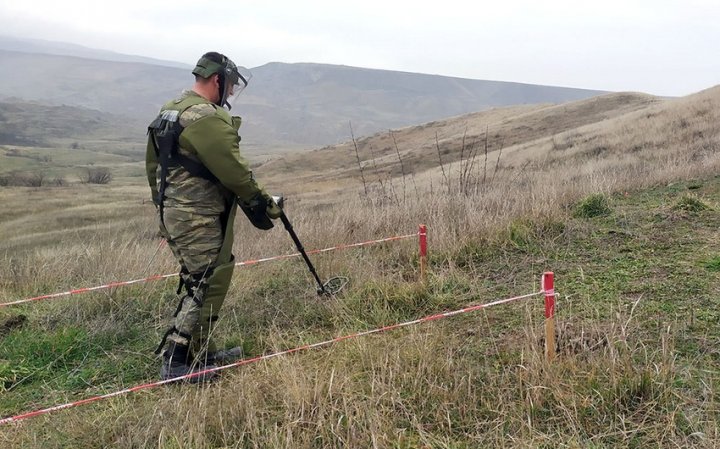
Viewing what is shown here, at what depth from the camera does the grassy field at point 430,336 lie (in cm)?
249

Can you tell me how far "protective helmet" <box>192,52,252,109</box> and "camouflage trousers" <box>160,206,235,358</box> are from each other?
0.86 meters

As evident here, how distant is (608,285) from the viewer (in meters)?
4.14

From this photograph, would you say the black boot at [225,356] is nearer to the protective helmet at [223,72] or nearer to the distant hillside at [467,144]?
the protective helmet at [223,72]

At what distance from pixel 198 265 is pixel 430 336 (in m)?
1.62

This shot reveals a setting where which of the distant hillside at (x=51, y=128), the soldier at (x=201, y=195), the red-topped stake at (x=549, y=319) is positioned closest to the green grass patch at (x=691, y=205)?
the red-topped stake at (x=549, y=319)

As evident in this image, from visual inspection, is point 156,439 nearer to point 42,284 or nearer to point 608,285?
point 608,285

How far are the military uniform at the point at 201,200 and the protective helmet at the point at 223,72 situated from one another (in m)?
0.17

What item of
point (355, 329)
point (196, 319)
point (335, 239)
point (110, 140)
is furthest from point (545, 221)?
point (110, 140)

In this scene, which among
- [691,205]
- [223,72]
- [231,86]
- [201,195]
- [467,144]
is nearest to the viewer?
[201,195]

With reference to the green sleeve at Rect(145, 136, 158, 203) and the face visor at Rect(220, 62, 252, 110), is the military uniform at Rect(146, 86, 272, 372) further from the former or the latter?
the face visor at Rect(220, 62, 252, 110)

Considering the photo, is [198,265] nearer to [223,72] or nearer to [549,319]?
[223,72]

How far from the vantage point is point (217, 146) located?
3.29 metres

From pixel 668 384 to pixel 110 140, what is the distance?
180 m

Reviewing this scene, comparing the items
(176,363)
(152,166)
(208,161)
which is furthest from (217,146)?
(176,363)
